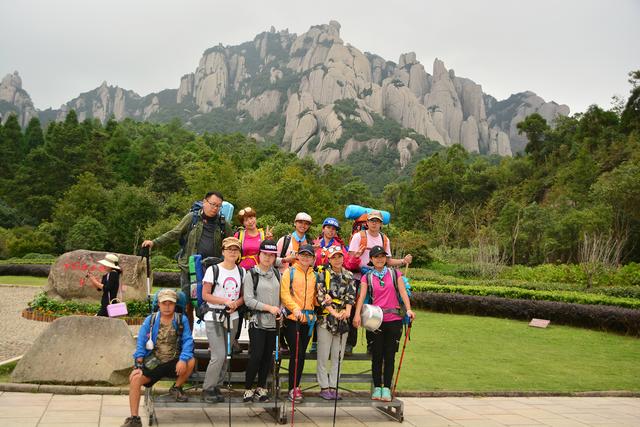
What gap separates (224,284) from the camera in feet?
18.4

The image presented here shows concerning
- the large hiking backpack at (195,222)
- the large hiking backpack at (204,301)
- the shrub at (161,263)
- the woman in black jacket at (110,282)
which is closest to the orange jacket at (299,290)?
the large hiking backpack at (204,301)

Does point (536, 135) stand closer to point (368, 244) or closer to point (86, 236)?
point (86, 236)

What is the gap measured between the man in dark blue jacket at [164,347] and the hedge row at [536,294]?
41.2ft

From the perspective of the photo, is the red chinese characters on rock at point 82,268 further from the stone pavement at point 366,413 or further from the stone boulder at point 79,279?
the stone pavement at point 366,413

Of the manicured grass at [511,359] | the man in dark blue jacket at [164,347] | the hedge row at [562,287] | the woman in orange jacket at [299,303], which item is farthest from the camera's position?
the hedge row at [562,287]

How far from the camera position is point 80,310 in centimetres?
1273

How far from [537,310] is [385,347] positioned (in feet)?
32.5

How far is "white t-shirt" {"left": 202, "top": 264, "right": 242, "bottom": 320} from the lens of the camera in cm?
556

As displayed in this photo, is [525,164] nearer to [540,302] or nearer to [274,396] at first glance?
[540,302]

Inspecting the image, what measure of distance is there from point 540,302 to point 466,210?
3892 centimetres

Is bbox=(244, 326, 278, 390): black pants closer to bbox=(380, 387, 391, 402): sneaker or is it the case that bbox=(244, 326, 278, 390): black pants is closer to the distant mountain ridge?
bbox=(380, 387, 391, 402): sneaker

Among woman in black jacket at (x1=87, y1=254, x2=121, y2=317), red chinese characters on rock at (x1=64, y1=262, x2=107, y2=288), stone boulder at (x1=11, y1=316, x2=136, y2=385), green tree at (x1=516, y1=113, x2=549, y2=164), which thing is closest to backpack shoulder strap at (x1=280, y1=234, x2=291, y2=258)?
stone boulder at (x1=11, y1=316, x2=136, y2=385)

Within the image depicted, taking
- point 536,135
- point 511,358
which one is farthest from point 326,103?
point 511,358

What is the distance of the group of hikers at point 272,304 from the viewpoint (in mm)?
5273
